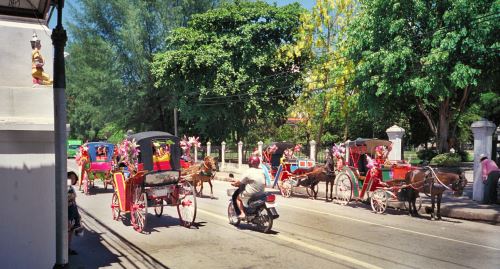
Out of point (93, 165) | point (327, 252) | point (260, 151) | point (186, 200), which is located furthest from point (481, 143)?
point (93, 165)

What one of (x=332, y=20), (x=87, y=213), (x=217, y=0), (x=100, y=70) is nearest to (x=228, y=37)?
(x=332, y=20)

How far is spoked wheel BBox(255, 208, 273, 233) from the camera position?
10.2 metres

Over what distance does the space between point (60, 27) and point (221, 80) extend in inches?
955

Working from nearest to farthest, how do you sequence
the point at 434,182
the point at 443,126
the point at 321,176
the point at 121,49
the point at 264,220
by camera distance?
the point at 264,220 < the point at 434,182 < the point at 321,176 < the point at 443,126 < the point at 121,49

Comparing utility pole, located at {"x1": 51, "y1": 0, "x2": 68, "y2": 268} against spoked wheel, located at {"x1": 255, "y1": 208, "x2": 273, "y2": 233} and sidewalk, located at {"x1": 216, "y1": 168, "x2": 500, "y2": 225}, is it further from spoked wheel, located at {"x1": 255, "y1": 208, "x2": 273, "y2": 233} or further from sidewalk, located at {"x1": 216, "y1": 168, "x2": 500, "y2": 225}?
sidewalk, located at {"x1": 216, "y1": 168, "x2": 500, "y2": 225}

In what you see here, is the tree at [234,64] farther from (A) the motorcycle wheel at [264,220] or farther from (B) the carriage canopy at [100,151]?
(A) the motorcycle wheel at [264,220]

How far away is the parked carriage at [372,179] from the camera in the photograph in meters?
13.7

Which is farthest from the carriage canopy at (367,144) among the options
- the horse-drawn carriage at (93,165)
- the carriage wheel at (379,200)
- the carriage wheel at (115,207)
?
the horse-drawn carriage at (93,165)

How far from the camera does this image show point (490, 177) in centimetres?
1491

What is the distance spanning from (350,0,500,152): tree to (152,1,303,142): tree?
802cm

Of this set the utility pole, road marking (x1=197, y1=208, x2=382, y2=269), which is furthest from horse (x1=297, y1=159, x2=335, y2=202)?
the utility pole

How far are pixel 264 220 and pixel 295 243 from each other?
132cm

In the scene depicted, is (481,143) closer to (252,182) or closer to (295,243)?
(252,182)

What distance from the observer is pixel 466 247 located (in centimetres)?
908
